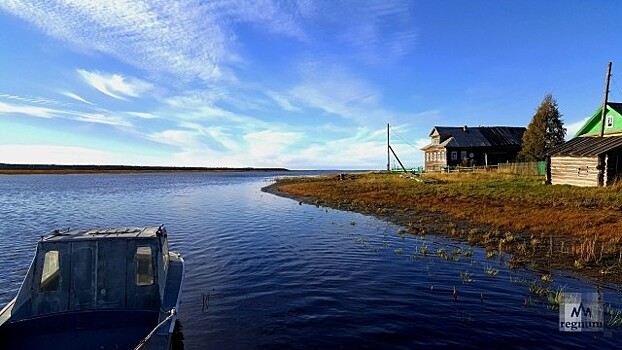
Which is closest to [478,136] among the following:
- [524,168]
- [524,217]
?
[524,168]

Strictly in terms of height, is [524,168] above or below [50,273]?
above

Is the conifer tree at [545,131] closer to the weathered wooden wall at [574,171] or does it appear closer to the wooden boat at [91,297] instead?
the weathered wooden wall at [574,171]

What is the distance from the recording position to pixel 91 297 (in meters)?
8.64

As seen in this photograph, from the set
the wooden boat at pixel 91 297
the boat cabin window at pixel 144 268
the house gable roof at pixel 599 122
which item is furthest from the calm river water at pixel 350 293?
the house gable roof at pixel 599 122

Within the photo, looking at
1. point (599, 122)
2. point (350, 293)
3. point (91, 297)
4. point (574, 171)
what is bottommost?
point (350, 293)

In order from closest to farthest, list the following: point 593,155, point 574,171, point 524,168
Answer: point 593,155
point 574,171
point 524,168

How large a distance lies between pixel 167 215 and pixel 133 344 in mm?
28215

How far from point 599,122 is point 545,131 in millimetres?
23141

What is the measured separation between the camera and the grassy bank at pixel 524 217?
51.3 ft

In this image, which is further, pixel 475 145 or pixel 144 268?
pixel 475 145

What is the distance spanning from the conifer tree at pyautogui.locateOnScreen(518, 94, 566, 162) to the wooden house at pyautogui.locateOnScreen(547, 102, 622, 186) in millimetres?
20113

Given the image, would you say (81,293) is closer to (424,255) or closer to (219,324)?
(219,324)

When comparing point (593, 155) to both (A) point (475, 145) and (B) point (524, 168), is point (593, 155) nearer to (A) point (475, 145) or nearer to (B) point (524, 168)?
(B) point (524, 168)

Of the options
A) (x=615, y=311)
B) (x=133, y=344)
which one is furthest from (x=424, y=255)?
(x=133, y=344)
